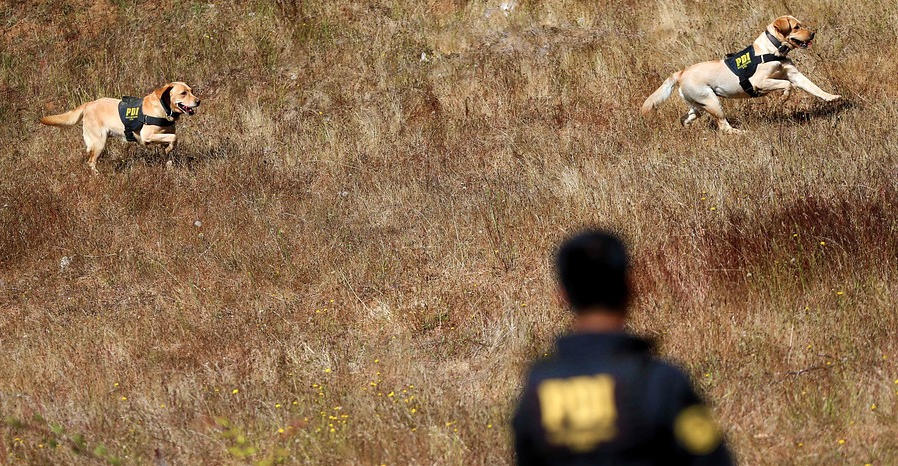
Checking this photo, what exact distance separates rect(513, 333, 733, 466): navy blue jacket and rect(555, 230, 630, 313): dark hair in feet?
0.25

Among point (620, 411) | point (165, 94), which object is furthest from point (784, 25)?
point (620, 411)

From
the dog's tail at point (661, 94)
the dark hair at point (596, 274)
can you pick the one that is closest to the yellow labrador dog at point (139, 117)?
the dog's tail at point (661, 94)

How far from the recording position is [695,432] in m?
1.96

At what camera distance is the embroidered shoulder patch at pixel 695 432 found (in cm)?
196

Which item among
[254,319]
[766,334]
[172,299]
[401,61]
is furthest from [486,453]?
[401,61]

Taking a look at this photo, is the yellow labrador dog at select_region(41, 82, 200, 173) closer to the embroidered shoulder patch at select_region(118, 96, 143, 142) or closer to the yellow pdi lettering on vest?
the embroidered shoulder patch at select_region(118, 96, 143, 142)

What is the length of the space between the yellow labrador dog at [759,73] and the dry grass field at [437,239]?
0.88ft

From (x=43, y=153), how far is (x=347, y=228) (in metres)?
6.55

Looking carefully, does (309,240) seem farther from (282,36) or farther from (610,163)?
(282,36)

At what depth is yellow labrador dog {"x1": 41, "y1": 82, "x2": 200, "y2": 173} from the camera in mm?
10867

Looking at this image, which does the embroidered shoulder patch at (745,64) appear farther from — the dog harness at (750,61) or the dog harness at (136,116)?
the dog harness at (136,116)

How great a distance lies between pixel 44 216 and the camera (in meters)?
9.59

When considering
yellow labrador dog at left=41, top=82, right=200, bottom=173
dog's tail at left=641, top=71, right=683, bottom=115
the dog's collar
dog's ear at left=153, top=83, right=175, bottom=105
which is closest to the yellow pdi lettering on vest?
the dog's collar

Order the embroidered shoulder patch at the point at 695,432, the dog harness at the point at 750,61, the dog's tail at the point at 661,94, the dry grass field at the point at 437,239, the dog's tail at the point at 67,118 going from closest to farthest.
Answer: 1. the embroidered shoulder patch at the point at 695,432
2. the dry grass field at the point at 437,239
3. the dog harness at the point at 750,61
4. the dog's tail at the point at 661,94
5. the dog's tail at the point at 67,118
